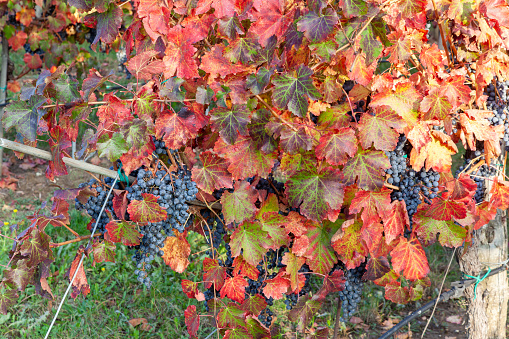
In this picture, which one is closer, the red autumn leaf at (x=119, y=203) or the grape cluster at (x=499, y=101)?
the red autumn leaf at (x=119, y=203)

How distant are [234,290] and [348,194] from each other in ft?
1.64

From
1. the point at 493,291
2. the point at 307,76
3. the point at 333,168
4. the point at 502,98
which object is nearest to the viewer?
the point at 307,76

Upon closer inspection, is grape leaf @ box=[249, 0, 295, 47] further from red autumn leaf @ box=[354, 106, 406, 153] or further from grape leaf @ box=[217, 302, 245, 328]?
grape leaf @ box=[217, 302, 245, 328]

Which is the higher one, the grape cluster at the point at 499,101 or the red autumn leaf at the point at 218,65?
the red autumn leaf at the point at 218,65

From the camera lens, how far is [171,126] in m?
1.40

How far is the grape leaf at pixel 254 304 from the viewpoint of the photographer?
64.0 inches

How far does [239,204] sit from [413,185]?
60cm

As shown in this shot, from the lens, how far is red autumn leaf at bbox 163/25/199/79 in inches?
55.6

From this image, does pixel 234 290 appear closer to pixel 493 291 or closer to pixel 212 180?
pixel 212 180

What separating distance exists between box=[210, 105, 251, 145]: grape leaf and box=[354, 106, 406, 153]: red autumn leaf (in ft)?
1.11

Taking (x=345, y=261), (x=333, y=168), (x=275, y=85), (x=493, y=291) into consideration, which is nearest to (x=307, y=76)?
(x=275, y=85)

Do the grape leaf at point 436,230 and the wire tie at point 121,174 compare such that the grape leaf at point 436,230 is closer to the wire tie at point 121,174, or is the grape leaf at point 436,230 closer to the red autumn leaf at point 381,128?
the red autumn leaf at point 381,128

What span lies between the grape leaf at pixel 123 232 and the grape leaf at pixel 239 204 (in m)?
0.29

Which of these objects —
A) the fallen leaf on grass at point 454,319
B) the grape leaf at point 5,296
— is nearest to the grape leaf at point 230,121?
the grape leaf at point 5,296
